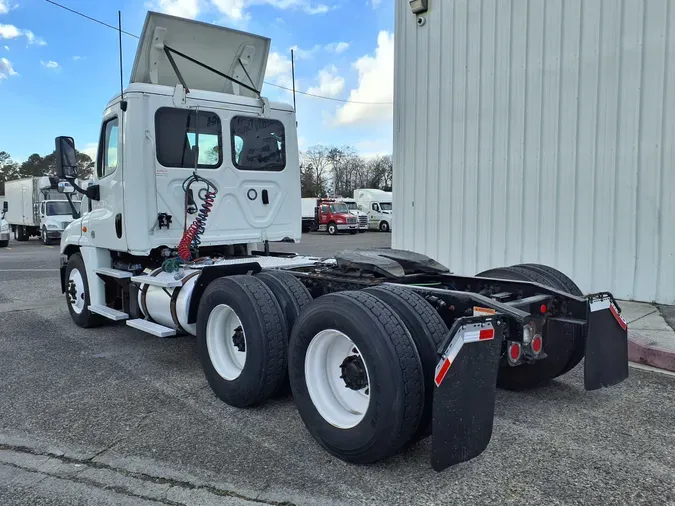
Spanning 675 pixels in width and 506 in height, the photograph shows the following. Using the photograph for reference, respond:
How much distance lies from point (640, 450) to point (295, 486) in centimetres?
220

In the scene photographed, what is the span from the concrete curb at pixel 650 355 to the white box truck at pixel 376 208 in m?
29.6

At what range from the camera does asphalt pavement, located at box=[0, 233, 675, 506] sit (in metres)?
3.04

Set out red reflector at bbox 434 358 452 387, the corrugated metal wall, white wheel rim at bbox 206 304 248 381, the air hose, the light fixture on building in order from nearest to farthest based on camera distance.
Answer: red reflector at bbox 434 358 452 387, white wheel rim at bbox 206 304 248 381, the air hose, the corrugated metal wall, the light fixture on building

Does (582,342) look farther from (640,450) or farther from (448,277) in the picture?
(448,277)

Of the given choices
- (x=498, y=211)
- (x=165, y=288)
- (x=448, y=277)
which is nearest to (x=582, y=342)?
(x=448, y=277)

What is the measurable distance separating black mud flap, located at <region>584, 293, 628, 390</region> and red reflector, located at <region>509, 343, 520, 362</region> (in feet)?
2.13

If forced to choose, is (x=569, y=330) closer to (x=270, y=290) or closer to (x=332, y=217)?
(x=270, y=290)

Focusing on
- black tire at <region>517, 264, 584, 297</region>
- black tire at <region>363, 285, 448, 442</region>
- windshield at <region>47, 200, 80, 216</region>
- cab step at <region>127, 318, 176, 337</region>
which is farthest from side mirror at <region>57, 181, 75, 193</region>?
windshield at <region>47, 200, 80, 216</region>

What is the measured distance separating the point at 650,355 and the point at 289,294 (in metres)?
3.68

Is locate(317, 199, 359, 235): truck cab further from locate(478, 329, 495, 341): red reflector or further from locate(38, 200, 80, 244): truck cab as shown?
locate(478, 329, 495, 341): red reflector

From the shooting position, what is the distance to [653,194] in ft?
25.0

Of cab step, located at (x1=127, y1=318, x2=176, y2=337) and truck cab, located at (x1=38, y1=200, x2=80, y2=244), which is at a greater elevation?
truck cab, located at (x1=38, y1=200, x2=80, y2=244)

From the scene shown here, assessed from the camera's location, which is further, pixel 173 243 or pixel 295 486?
pixel 173 243

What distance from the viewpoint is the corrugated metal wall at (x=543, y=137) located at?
25.1ft
